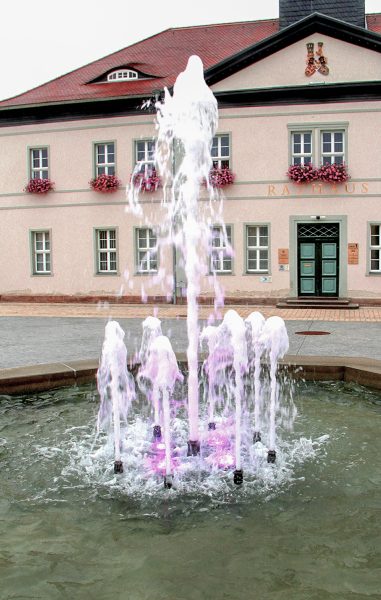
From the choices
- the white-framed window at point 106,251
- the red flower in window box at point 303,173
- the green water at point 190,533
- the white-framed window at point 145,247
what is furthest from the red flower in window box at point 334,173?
the green water at point 190,533

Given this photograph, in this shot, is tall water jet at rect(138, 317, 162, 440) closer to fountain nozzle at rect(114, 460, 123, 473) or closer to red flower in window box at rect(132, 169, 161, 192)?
fountain nozzle at rect(114, 460, 123, 473)

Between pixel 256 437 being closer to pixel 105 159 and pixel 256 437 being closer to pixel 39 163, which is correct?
pixel 105 159

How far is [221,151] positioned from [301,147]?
2.87m

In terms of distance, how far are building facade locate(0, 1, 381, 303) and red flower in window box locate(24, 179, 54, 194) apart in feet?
0.13

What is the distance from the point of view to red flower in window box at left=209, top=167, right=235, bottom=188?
22.1 meters

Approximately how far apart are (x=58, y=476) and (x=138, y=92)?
19738 millimetres

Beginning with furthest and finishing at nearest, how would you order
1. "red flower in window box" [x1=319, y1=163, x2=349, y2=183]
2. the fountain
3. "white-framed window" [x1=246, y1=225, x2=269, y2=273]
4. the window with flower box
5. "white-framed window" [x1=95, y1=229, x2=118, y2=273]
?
"white-framed window" [x1=95, y1=229, x2=118, y2=273] → "white-framed window" [x1=246, y1=225, x2=269, y2=273] → the window with flower box → "red flower in window box" [x1=319, y1=163, x2=349, y2=183] → the fountain

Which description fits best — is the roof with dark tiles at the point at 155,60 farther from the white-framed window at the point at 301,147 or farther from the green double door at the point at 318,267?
the green double door at the point at 318,267

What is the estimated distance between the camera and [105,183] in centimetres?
2333

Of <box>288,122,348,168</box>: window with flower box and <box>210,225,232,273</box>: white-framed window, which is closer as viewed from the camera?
<box>288,122,348,168</box>: window with flower box

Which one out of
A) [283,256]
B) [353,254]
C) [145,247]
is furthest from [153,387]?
[145,247]

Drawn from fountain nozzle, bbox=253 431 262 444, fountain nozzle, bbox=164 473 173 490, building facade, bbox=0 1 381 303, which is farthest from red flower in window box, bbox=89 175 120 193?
fountain nozzle, bbox=164 473 173 490

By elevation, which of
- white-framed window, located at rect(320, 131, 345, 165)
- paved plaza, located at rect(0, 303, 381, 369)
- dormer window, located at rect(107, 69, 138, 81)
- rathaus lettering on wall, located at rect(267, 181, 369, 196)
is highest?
dormer window, located at rect(107, 69, 138, 81)

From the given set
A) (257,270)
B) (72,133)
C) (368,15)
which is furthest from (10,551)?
(368,15)
